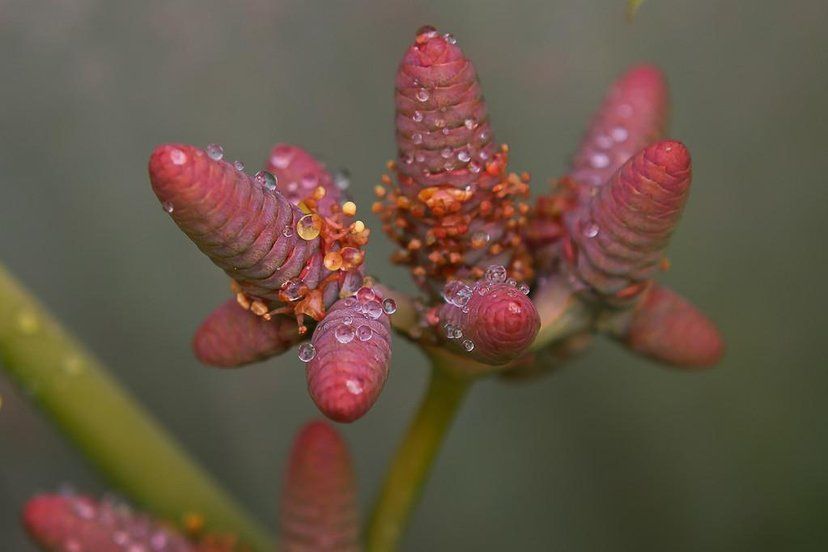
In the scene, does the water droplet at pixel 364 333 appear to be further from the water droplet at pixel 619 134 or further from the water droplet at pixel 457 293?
the water droplet at pixel 619 134

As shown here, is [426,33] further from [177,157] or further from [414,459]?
[414,459]

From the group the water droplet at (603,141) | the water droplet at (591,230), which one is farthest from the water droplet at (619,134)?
the water droplet at (591,230)

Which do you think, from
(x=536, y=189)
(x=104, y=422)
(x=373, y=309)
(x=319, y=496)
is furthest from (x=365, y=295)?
(x=536, y=189)

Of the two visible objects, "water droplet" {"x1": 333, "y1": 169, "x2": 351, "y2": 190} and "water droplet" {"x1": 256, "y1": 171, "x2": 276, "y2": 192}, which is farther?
"water droplet" {"x1": 333, "y1": 169, "x2": 351, "y2": 190}

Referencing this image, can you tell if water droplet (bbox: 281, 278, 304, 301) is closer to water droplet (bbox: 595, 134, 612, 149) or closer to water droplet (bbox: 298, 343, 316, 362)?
water droplet (bbox: 298, 343, 316, 362)

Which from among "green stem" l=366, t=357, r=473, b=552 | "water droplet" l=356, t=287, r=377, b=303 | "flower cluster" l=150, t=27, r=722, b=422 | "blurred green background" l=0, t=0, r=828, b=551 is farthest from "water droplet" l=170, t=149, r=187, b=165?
"blurred green background" l=0, t=0, r=828, b=551

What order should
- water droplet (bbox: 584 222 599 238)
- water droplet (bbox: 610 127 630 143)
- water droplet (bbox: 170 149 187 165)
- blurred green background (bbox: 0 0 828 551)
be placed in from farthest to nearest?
blurred green background (bbox: 0 0 828 551) < water droplet (bbox: 610 127 630 143) < water droplet (bbox: 584 222 599 238) < water droplet (bbox: 170 149 187 165)
